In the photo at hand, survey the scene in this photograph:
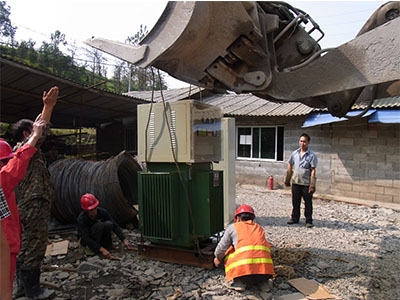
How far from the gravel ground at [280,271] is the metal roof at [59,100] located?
3.33 metres

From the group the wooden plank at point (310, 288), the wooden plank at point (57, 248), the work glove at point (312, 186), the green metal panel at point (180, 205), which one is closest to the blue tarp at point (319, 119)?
the work glove at point (312, 186)

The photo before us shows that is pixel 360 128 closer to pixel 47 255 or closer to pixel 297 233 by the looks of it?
pixel 297 233

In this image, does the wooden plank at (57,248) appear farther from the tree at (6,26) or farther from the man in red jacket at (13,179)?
the tree at (6,26)

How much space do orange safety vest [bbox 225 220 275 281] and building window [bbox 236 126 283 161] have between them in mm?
8223

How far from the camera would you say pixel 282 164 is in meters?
11.5

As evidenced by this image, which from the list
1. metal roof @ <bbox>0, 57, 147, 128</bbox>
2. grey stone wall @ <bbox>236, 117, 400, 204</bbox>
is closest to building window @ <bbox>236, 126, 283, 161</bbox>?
grey stone wall @ <bbox>236, 117, 400, 204</bbox>

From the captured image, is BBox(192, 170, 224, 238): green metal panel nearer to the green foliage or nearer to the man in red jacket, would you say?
the man in red jacket

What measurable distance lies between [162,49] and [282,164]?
32.4 ft

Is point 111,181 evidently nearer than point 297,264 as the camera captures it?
No

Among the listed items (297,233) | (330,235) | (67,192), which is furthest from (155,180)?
(330,235)

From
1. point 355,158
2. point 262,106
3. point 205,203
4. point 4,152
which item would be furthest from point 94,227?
point 262,106

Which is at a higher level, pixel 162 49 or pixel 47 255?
pixel 162 49

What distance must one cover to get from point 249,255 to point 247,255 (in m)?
0.02

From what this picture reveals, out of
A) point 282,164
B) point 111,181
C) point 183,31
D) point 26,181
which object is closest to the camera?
point 183,31
